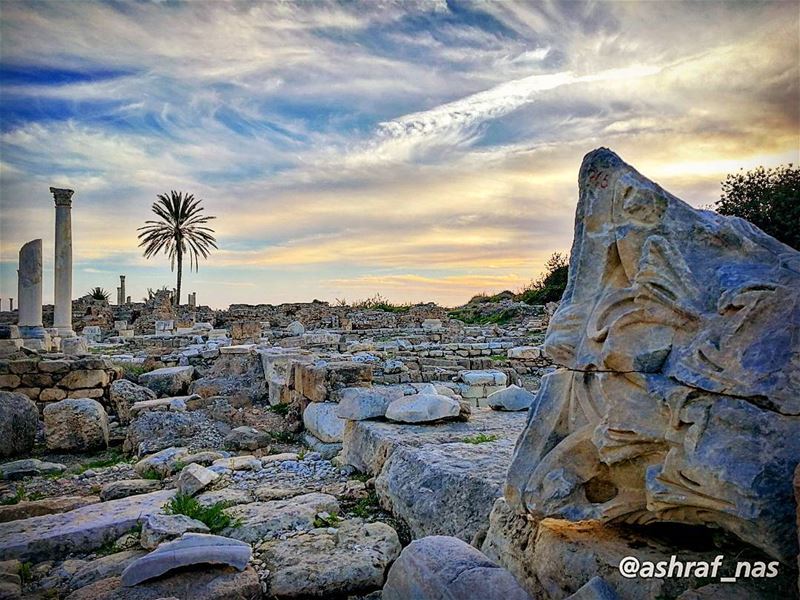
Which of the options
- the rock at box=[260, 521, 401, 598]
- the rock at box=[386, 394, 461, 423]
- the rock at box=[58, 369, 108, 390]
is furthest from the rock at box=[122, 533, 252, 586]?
the rock at box=[58, 369, 108, 390]

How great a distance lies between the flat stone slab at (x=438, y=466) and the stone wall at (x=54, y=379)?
5887mm

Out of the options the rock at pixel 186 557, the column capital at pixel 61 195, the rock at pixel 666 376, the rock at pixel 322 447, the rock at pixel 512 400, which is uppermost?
the column capital at pixel 61 195

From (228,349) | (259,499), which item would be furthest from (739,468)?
(228,349)

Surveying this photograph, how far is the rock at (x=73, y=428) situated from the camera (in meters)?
6.33

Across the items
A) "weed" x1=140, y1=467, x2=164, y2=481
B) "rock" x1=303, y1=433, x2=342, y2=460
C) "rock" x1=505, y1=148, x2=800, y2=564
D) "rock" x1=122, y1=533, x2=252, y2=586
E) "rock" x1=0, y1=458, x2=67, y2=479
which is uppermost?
"rock" x1=505, y1=148, x2=800, y2=564

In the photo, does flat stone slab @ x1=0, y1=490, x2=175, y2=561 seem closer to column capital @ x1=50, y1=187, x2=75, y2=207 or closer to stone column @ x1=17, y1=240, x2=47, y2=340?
stone column @ x1=17, y1=240, x2=47, y2=340

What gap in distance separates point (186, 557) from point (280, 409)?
4.78 meters

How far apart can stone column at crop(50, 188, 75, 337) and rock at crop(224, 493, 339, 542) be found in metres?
17.6

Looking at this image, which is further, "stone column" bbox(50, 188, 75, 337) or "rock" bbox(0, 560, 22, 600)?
"stone column" bbox(50, 188, 75, 337)

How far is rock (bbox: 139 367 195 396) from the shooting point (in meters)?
9.12

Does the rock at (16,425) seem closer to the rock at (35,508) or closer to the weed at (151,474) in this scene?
the weed at (151,474)

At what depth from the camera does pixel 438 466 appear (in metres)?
3.29

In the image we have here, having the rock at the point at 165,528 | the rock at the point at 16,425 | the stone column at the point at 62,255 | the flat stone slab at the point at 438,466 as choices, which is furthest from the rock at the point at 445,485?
the stone column at the point at 62,255

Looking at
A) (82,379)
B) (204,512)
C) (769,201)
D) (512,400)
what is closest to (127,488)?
(204,512)
